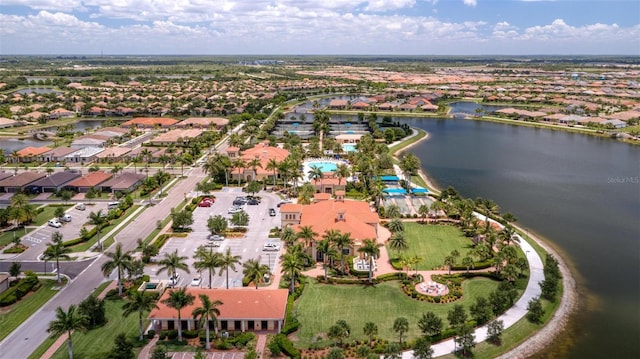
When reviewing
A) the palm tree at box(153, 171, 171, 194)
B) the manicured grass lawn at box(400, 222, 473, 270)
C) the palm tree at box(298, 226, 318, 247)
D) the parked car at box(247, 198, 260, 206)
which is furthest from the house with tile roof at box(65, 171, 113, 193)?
the manicured grass lawn at box(400, 222, 473, 270)

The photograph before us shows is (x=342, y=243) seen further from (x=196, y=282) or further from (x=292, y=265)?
(x=196, y=282)

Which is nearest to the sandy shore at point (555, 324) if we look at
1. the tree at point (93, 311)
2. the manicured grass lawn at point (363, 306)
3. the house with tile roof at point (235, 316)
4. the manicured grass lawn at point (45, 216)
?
the manicured grass lawn at point (363, 306)

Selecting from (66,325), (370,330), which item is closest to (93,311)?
(66,325)

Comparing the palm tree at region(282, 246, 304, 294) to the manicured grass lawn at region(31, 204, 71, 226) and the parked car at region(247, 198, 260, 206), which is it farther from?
the manicured grass lawn at region(31, 204, 71, 226)

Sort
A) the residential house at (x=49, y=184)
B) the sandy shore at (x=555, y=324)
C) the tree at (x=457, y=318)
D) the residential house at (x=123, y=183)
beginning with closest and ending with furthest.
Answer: the sandy shore at (x=555, y=324)
the tree at (x=457, y=318)
the residential house at (x=49, y=184)
the residential house at (x=123, y=183)

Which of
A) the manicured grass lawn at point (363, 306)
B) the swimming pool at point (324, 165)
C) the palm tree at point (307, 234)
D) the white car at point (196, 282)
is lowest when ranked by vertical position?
the manicured grass lawn at point (363, 306)

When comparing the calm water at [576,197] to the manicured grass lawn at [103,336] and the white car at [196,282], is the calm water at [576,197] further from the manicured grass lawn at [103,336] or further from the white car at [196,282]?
the manicured grass lawn at [103,336]
